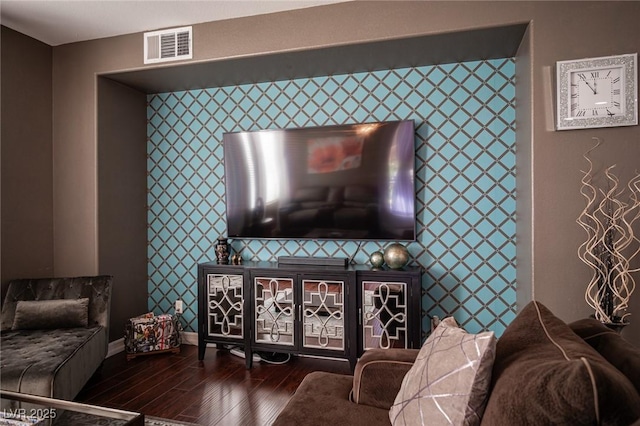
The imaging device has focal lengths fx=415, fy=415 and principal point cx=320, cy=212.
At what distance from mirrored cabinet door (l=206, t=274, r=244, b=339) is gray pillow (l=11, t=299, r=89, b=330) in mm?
889

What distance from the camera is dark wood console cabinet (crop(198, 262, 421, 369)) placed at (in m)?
3.00

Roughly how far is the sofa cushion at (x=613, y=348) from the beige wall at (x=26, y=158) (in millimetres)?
3749

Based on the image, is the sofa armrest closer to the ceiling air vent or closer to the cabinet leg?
the cabinet leg

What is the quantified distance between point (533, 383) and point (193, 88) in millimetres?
3669

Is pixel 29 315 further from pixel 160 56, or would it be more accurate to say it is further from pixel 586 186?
pixel 586 186

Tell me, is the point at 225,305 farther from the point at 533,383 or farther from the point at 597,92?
the point at 597,92

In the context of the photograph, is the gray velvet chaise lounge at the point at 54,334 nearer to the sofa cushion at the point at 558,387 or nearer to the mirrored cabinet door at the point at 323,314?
the mirrored cabinet door at the point at 323,314

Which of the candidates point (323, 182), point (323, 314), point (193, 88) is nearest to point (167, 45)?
point (193, 88)

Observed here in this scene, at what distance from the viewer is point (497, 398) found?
1.05 meters

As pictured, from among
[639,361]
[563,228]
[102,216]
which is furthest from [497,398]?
[102,216]

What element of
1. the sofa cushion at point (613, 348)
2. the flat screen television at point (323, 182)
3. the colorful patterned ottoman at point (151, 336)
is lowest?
the colorful patterned ottoman at point (151, 336)

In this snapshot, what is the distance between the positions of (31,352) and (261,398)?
55.5 inches

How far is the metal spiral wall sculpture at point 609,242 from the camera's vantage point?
Result: 2.17m

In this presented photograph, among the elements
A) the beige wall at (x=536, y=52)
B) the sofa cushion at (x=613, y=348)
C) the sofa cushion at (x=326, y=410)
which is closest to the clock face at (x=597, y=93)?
the beige wall at (x=536, y=52)
